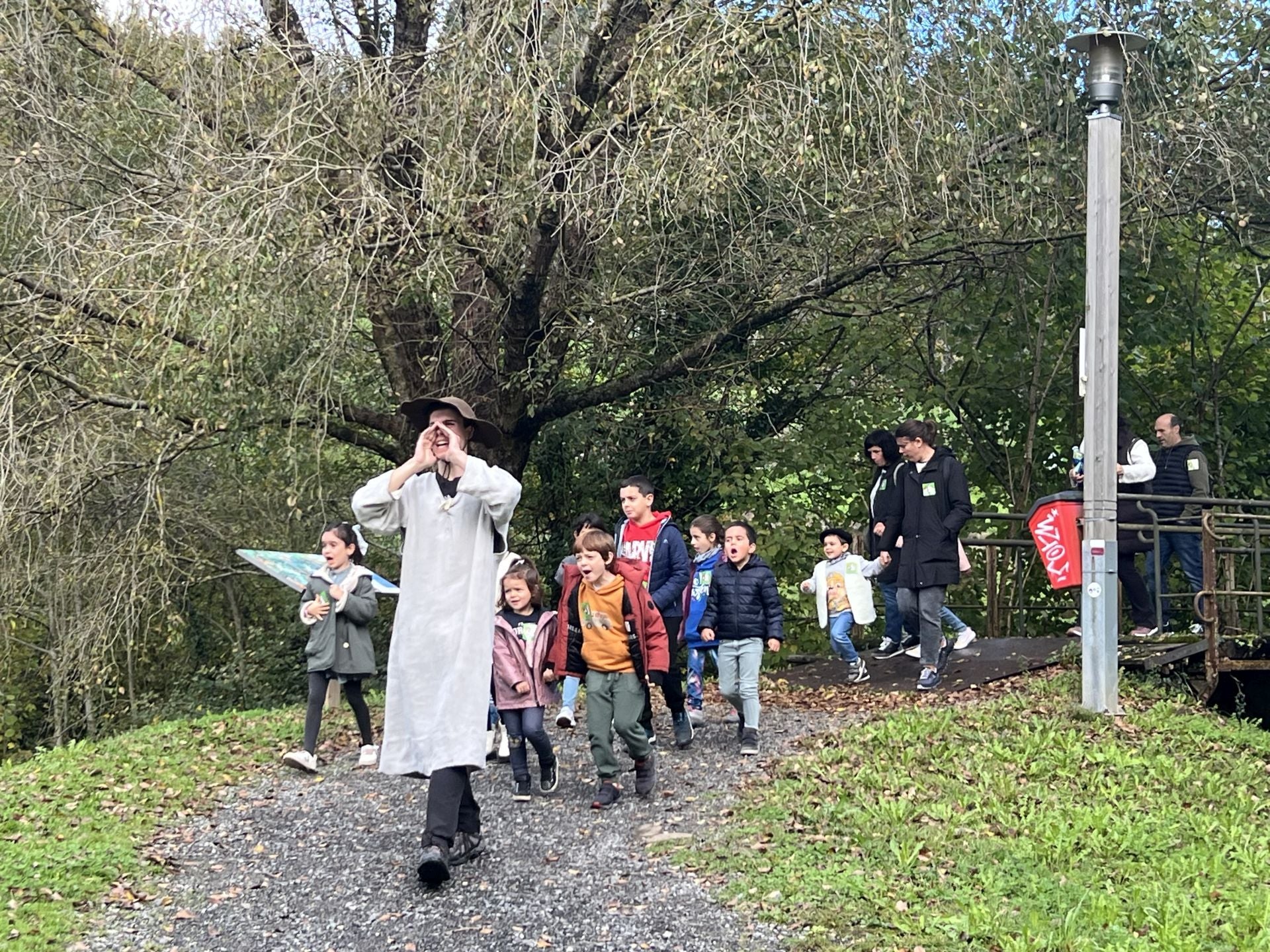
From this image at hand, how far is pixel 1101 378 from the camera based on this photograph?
33.0 ft

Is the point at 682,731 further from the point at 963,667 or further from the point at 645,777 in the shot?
the point at 963,667

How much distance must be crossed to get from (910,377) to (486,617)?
39.6 ft

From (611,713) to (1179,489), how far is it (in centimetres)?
705

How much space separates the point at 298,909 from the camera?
6.43 metres

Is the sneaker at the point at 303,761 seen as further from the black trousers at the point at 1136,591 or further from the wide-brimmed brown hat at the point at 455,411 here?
the black trousers at the point at 1136,591

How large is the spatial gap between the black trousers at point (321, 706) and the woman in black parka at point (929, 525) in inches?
168

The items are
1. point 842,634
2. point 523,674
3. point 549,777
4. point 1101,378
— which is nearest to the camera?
point 523,674

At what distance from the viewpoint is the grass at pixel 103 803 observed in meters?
6.58

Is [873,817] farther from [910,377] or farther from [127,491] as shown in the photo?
[910,377]

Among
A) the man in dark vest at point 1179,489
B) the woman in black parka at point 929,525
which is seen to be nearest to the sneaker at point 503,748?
the woman in black parka at point 929,525

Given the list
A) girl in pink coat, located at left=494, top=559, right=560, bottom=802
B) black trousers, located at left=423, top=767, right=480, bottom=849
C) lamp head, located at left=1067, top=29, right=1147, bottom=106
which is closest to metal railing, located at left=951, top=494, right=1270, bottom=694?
lamp head, located at left=1067, top=29, right=1147, bottom=106

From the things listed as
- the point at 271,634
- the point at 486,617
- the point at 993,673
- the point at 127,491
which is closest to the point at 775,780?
the point at 486,617

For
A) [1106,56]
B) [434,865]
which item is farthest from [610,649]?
[1106,56]

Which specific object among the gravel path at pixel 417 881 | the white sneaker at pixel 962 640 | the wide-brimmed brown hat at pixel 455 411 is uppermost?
the wide-brimmed brown hat at pixel 455 411
